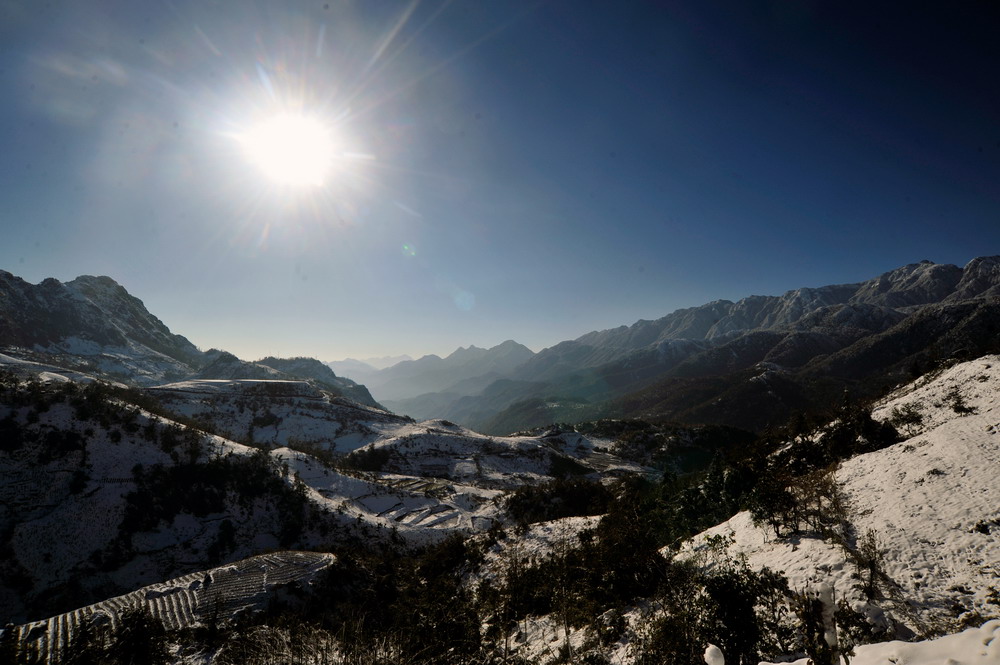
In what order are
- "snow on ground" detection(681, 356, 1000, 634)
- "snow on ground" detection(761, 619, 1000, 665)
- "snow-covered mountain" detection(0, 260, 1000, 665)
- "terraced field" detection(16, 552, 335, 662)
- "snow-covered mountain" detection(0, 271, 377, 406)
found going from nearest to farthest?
"snow on ground" detection(761, 619, 1000, 665) < "snow on ground" detection(681, 356, 1000, 634) < "snow-covered mountain" detection(0, 260, 1000, 665) < "terraced field" detection(16, 552, 335, 662) < "snow-covered mountain" detection(0, 271, 377, 406)

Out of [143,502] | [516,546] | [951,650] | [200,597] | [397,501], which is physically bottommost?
[397,501]

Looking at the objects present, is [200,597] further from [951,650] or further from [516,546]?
[951,650]

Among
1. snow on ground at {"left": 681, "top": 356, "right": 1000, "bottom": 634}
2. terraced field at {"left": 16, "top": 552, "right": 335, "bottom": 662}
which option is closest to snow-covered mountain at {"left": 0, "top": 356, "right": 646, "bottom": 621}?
terraced field at {"left": 16, "top": 552, "right": 335, "bottom": 662}

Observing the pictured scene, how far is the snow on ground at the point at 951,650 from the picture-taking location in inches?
111

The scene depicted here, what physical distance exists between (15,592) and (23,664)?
1539cm

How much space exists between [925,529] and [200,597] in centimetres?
1911

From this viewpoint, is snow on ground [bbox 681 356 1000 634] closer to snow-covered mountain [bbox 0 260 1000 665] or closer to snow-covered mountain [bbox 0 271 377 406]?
snow-covered mountain [bbox 0 260 1000 665]

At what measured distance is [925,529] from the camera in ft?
23.5

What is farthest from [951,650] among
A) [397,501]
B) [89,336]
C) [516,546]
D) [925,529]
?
[89,336]

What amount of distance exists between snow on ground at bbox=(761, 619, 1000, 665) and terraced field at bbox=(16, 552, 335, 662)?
46.0 feet

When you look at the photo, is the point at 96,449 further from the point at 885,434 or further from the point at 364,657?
the point at 885,434

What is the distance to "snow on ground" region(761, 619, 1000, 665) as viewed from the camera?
281cm

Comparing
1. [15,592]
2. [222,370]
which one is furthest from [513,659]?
[222,370]

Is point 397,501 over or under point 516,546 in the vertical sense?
under
